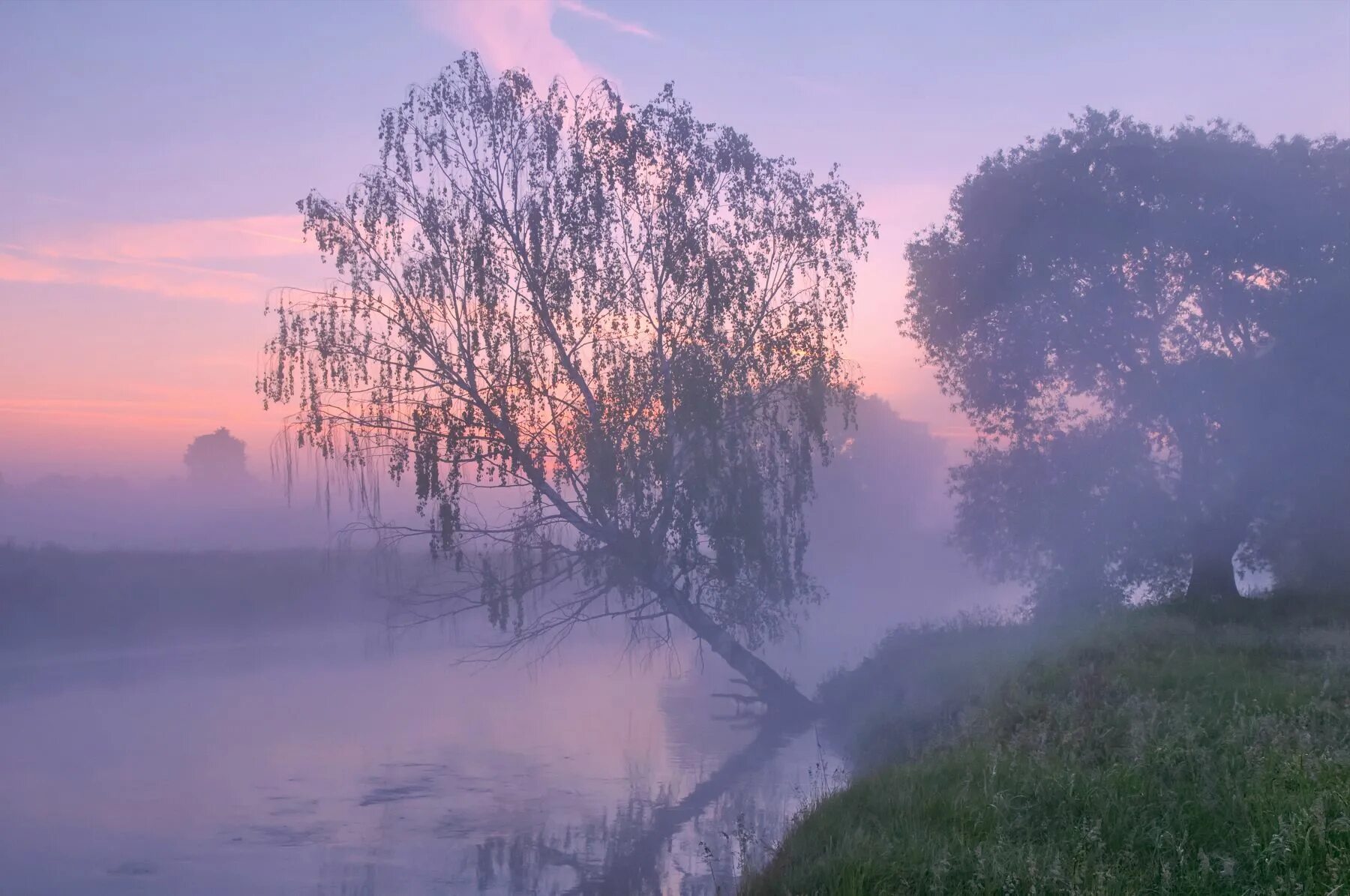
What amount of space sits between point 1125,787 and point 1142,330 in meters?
15.1

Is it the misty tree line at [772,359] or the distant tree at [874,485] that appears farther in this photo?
the distant tree at [874,485]

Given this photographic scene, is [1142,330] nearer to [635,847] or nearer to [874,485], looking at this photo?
[635,847]

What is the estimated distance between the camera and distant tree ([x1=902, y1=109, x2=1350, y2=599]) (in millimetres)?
21594

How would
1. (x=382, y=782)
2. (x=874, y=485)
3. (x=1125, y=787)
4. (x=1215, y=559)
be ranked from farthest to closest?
(x=874, y=485), (x=1215, y=559), (x=382, y=782), (x=1125, y=787)

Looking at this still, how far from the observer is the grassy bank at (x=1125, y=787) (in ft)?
27.0

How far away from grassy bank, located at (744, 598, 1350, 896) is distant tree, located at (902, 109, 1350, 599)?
5.41 meters

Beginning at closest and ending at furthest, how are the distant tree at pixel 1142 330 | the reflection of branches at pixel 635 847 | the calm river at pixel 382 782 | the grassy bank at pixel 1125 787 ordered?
the grassy bank at pixel 1125 787 → the reflection of branches at pixel 635 847 → the calm river at pixel 382 782 → the distant tree at pixel 1142 330

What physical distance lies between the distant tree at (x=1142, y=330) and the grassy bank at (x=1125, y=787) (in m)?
5.41

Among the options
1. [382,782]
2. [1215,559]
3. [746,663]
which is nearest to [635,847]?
[382,782]

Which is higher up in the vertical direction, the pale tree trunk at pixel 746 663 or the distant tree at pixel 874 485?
A: the distant tree at pixel 874 485

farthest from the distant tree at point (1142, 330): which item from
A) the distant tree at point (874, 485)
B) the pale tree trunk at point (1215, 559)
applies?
the distant tree at point (874, 485)

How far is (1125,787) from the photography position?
9781 millimetres

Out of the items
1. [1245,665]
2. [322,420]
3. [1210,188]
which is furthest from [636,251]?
[1245,665]

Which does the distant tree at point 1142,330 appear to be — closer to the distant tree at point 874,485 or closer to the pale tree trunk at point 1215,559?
the pale tree trunk at point 1215,559
